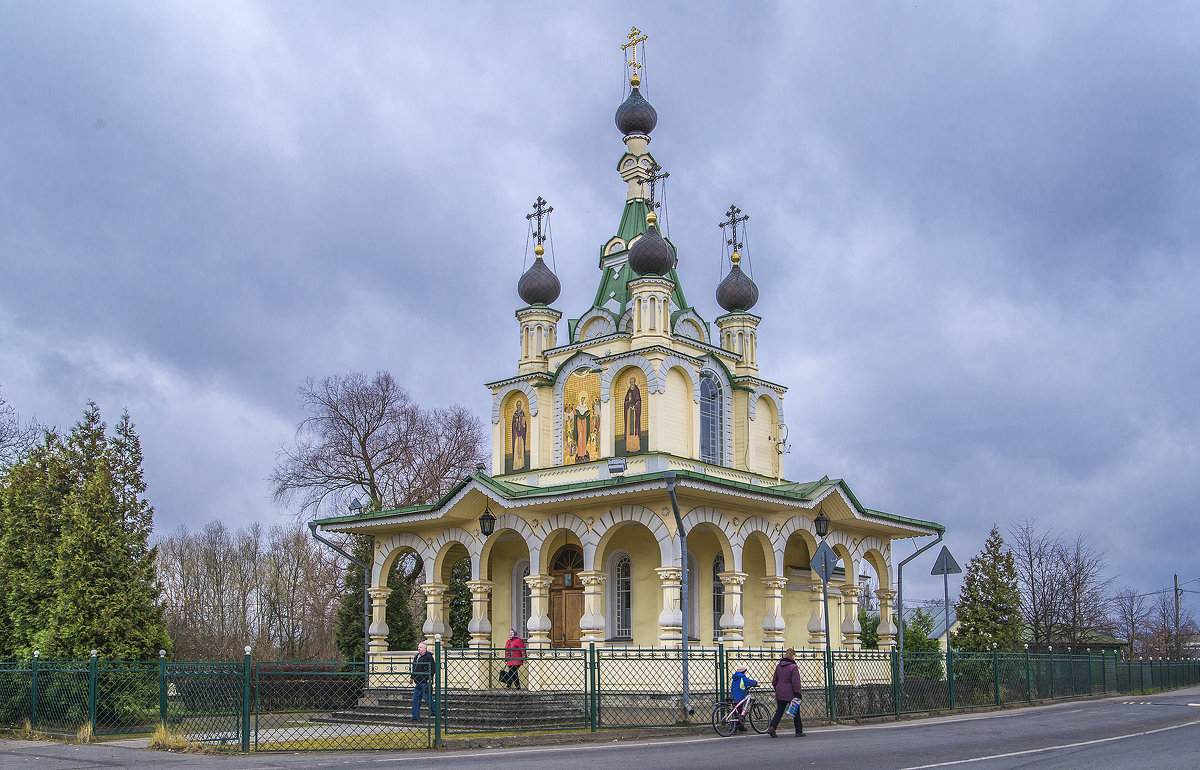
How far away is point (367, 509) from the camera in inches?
1378

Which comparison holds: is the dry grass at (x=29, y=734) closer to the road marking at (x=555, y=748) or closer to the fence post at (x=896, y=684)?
the road marking at (x=555, y=748)

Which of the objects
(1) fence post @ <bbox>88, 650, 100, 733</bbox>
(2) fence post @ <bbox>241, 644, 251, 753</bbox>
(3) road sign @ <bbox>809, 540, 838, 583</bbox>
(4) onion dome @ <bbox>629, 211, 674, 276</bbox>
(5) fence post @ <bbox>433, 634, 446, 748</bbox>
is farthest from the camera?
(4) onion dome @ <bbox>629, 211, 674, 276</bbox>

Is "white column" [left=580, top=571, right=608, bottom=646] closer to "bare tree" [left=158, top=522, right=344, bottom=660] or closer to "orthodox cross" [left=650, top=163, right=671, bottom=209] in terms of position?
"orthodox cross" [left=650, top=163, right=671, bottom=209]

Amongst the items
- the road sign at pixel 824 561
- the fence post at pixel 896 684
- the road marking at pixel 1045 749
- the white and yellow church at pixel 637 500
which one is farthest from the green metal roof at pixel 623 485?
the road marking at pixel 1045 749

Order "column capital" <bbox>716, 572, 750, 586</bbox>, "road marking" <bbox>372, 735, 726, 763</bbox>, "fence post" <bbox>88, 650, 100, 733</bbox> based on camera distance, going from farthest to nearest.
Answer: "column capital" <bbox>716, 572, 750, 586</bbox> → "fence post" <bbox>88, 650, 100, 733</bbox> → "road marking" <bbox>372, 735, 726, 763</bbox>

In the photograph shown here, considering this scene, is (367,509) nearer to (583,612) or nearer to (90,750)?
(583,612)

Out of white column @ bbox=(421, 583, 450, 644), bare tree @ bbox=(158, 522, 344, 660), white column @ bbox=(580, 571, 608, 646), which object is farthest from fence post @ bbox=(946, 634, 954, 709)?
bare tree @ bbox=(158, 522, 344, 660)

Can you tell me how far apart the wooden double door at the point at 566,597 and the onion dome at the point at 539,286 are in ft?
21.7

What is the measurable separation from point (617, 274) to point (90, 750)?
16.2m

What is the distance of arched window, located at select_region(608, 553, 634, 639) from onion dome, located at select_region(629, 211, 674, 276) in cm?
627

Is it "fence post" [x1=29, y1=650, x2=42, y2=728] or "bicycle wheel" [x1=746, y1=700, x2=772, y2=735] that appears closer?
"fence post" [x1=29, y1=650, x2=42, y2=728]

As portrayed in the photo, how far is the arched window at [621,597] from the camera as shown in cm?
2216

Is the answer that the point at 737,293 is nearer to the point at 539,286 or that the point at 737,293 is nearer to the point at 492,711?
the point at 539,286

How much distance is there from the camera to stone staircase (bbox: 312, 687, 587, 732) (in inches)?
667
